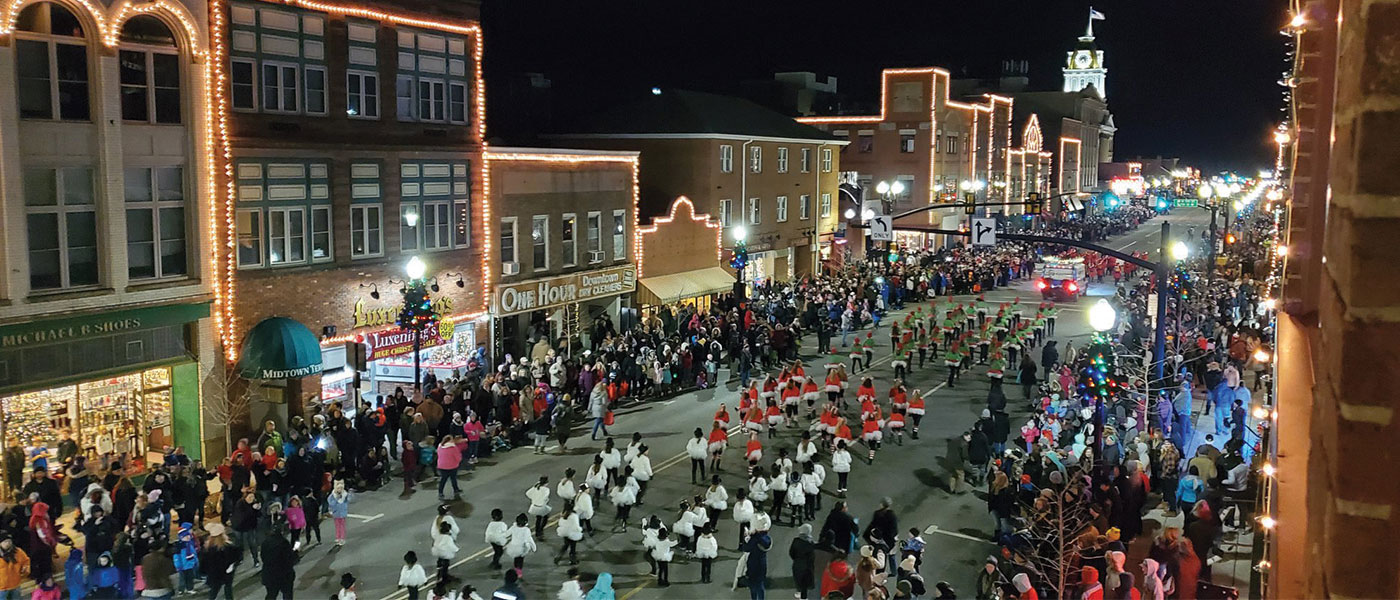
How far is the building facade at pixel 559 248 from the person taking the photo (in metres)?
33.3

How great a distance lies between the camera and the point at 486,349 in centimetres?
3244

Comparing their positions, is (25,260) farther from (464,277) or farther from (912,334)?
(912,334)

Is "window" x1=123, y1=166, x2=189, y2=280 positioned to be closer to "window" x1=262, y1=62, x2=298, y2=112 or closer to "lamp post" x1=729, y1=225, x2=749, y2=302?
"window" x1=262, y1=62, x2=298, y2=112

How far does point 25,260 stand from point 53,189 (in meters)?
1.52

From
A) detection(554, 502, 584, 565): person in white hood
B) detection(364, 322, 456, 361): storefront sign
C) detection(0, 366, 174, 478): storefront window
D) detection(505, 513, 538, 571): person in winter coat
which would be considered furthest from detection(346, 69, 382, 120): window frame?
detection(505, 513, 538, 571): person in winter coat

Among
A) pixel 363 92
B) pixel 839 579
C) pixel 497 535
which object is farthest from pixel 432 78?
pixel 839 579

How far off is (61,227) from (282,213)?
5.31 m

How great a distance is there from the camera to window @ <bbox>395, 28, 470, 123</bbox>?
1161 inches

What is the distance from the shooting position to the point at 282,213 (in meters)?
26.1

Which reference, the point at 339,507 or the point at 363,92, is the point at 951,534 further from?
the point at 363,92

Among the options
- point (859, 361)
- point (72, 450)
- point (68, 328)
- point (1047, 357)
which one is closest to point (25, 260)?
point (68, 328)

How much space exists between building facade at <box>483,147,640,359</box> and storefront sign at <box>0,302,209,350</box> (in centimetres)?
1034

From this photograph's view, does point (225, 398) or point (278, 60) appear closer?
point (225, 398)

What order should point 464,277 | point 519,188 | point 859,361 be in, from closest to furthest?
point 464,277 < point 519,188 < point 859,361
